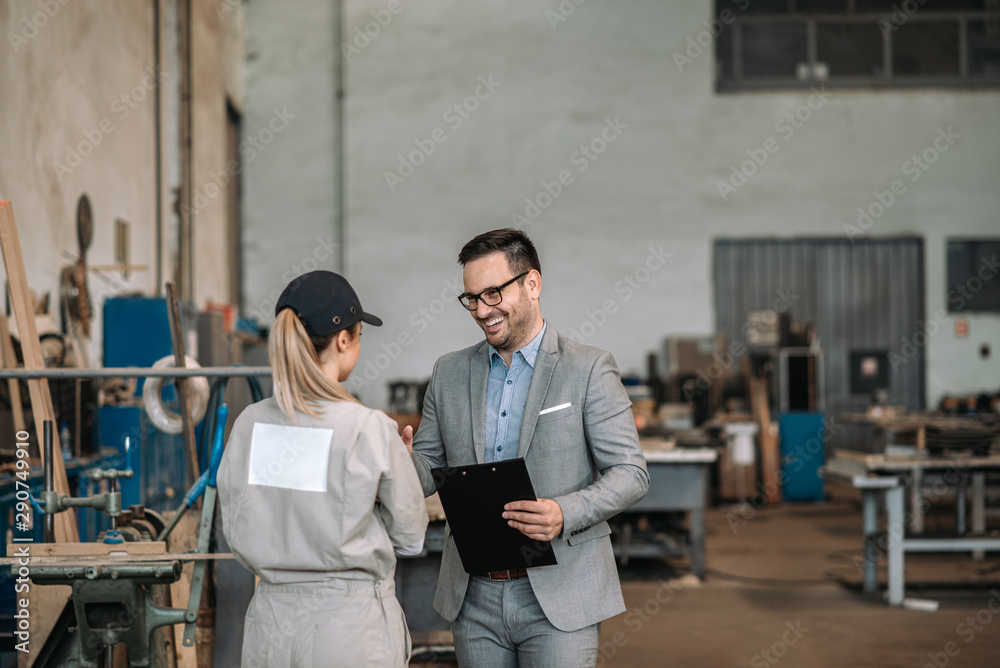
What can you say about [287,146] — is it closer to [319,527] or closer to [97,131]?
[97,131]

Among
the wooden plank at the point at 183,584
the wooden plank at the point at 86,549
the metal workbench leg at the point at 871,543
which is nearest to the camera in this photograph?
the wooden plank at the point at 86,549

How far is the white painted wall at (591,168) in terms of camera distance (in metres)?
9.13

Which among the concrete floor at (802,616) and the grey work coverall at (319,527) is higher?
the grey work coverall at (319,527)

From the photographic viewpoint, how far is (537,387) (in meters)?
1.96

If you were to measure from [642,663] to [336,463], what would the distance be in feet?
9.34

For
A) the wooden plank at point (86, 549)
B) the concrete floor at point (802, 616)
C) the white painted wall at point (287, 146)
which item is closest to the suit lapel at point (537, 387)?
the wooden plank at point (86, 549)

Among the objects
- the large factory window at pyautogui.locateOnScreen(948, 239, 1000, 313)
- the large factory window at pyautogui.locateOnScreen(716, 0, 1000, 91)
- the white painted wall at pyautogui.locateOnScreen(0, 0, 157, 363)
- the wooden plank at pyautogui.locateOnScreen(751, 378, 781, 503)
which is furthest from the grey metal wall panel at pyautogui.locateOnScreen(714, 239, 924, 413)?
the white painted wall at pyautogui.locateOnScreen(0, 0, 157, 363)

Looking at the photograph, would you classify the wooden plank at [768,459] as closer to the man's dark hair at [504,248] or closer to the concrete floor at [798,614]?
the concrete floor at [798,614]

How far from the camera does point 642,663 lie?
3.93 meters

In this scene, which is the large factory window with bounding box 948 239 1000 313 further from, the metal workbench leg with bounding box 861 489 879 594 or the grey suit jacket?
the grey suit jacket

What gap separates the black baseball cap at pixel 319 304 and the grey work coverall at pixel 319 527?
144 millimetres

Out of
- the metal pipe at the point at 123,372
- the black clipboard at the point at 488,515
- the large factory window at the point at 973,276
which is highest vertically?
the large factory window at the point at 973,276

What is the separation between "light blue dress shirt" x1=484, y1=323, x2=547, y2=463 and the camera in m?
1.99

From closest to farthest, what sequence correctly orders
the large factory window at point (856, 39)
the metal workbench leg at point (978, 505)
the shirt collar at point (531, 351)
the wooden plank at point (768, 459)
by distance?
the shirt collar at point (531, 351), the metal workbench leg at point (978, 505), the wooden plank at point (768, 459), the large factory window at point (856, 39)
